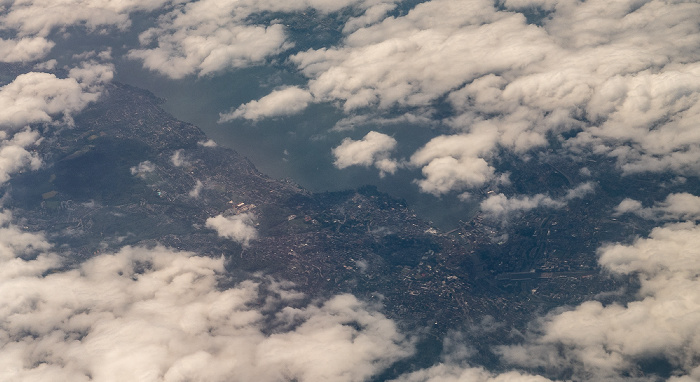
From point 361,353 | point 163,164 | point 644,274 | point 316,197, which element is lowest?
point 361,353

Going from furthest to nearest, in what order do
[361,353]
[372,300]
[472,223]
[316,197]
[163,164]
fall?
1. [163,164]
2. [316,197]
3. [472,223]
4. [372,300]
5. [361,353]

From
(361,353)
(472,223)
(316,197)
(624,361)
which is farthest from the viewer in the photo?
(316,197)

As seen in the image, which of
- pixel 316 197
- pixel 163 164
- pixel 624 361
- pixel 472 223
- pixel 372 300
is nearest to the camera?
pixel 624 361

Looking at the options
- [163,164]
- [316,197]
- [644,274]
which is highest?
[163,164]

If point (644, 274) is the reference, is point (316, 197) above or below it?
above

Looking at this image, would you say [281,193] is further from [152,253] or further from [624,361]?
[624,361]

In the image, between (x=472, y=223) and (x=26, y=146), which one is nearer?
(x=472, y=223)

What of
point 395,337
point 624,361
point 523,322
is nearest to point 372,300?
point 395,337

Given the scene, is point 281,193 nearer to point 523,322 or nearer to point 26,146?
point 523,322

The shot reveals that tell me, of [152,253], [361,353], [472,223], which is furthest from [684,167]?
[152,253]
